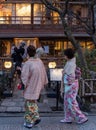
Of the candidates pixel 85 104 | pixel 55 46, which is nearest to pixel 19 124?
pixel 85 104

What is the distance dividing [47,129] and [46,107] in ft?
10.8

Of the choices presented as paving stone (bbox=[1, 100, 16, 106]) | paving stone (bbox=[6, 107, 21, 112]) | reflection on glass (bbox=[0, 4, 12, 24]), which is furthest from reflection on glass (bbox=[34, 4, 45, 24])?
paving stone (bbox=[6, 107, 21, 112])

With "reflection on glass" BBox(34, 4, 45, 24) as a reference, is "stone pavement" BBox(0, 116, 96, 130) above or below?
below

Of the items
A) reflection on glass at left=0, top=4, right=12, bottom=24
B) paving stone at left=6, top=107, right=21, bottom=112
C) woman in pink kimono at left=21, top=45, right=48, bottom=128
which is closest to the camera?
woman in pink kimono at left=21, top=45, right=48, bottom=128

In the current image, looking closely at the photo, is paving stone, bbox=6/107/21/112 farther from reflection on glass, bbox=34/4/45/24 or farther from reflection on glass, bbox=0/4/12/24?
reflection on glass, bbox=0/4/12/24

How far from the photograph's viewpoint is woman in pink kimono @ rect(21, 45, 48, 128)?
32.4 feet

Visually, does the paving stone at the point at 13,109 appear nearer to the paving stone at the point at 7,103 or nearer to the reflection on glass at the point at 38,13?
the paving stone at the point at 7,103

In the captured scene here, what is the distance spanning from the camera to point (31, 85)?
995 cm

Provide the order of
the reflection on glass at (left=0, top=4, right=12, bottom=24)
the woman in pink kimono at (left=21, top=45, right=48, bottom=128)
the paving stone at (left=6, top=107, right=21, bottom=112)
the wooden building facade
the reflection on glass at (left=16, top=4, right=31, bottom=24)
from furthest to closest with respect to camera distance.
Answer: the reflection on glass at (left=16, top=4, right=31, bottom=24), the reflection on glass at (left=0, top=4, right=12, bottom=24), the wooden building facade, the paving stone at (left=6, top=107, right=21, bottom=112), the woman in pink kimono at (left=21, top=45, right=48, bottom=128)

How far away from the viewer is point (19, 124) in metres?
10.3

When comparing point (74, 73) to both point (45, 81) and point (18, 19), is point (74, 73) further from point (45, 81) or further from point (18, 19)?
point (18, 19)

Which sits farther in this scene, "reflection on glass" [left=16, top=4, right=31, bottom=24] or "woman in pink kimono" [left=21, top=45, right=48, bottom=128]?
"reflection on glass" [left=16, top=4, right=31, bottom=24]

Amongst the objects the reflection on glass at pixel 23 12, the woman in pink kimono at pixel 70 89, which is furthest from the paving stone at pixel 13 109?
the reflection on glass at pixel 23 12

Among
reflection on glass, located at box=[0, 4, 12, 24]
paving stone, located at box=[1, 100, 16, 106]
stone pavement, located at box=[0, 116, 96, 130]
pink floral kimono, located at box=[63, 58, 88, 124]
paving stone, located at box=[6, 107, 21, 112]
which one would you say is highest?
reflection on glass, located at box=[0, 4, 12, 24]
